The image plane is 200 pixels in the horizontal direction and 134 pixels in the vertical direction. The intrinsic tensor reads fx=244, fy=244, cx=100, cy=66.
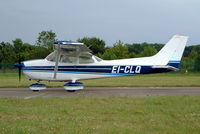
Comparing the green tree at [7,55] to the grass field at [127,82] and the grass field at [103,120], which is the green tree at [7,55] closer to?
the grass field at [127,82]

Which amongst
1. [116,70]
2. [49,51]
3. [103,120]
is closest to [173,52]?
[116,70]

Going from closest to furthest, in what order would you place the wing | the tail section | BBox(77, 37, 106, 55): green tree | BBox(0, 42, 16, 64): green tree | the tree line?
the wing < the tail section < the tree line < BBox(0, 42, 16, 64): green tree < BBox(77, 37, 106, 55): green tree

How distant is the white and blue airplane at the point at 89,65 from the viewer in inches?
520

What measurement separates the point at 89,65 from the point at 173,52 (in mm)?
4634

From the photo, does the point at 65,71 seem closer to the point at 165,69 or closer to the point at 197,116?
the point at 165,69

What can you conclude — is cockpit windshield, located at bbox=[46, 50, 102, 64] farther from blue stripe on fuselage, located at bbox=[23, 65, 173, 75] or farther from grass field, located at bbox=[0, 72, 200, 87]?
grass field, located at bbox=[0, 72, 200, 87]

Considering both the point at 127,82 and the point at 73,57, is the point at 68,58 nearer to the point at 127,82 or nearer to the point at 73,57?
the point at 73,57

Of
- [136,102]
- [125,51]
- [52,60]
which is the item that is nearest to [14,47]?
[125,51]

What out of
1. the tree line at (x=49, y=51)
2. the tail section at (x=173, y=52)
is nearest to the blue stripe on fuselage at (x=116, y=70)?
the tail section at (x=173, y=52)

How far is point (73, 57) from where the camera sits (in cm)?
1341

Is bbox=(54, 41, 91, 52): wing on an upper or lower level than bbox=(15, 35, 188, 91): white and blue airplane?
upper

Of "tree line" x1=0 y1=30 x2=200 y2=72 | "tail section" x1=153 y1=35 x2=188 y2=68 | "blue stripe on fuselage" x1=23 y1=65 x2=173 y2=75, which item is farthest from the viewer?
"tree line" x1=0 y1=30 x2=200 y2=72

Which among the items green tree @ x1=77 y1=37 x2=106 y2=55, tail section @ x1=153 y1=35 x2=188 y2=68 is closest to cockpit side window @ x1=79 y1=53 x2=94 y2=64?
tail section @ x1=153 y1=35 x2=188 y2=68

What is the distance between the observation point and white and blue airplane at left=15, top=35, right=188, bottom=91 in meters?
13.2
